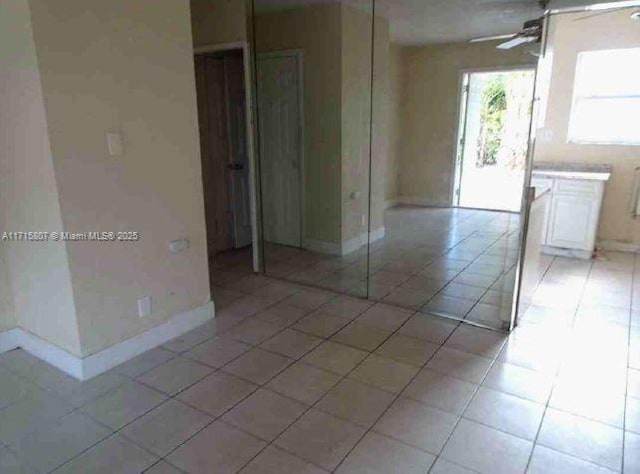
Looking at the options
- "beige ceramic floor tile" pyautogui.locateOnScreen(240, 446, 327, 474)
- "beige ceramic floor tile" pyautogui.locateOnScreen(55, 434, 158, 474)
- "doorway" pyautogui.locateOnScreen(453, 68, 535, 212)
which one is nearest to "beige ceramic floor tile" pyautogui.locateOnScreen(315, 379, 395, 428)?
"beige ceramic floor tile" pyautogui.locateOnScreen(240, 446, 327, 474)

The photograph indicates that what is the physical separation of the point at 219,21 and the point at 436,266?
9.44 ft

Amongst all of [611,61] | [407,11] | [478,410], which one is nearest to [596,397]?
[478,410]

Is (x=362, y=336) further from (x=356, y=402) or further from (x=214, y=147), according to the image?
(x=214, y=147)

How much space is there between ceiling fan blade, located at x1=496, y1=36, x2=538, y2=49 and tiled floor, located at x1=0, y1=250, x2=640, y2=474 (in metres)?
1.88

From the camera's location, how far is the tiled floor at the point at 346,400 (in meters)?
1.94

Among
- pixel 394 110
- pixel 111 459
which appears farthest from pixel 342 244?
pixel 111 459

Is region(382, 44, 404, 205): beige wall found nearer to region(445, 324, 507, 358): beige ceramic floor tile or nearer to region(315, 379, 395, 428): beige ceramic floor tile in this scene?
region(445, 324, 507, 358): beige ceramic floor tile

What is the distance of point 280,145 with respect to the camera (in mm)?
4371

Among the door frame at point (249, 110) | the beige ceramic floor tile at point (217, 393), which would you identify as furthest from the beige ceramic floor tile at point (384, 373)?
the door frame at point (249, 110)

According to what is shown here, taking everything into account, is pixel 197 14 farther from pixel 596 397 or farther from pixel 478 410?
pixel 596 397

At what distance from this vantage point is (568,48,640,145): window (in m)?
4.47

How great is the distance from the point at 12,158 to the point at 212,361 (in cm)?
157

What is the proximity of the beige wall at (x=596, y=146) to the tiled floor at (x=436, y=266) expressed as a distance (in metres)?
1.64

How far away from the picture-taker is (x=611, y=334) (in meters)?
3.06
